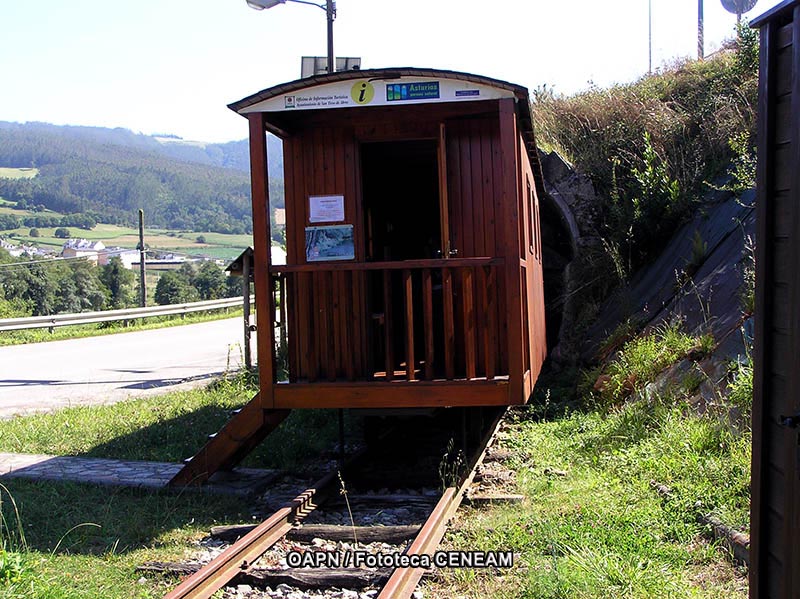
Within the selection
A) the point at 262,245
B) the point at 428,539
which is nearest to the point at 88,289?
the point at 262,245

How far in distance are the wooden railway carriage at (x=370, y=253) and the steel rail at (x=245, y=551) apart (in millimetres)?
935

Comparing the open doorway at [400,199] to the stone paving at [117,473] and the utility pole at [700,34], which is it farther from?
the utility pole at [700,34]

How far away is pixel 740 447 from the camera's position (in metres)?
5.73

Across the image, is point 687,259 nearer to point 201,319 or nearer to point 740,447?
point 740,447

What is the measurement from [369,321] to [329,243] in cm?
83

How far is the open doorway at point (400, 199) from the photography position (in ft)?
28.0

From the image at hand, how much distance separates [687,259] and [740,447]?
593 centimetres

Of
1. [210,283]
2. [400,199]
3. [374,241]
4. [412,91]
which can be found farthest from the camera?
[210,283]

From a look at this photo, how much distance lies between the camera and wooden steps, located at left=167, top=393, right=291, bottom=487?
22.6ft

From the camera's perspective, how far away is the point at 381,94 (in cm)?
663

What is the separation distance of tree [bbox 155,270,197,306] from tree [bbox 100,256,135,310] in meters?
2.46

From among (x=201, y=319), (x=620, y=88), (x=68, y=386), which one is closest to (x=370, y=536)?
(x=68, y=386)

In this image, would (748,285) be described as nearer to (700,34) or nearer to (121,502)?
(121,502)

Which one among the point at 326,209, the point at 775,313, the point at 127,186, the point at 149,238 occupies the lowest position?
the point at 775,313
